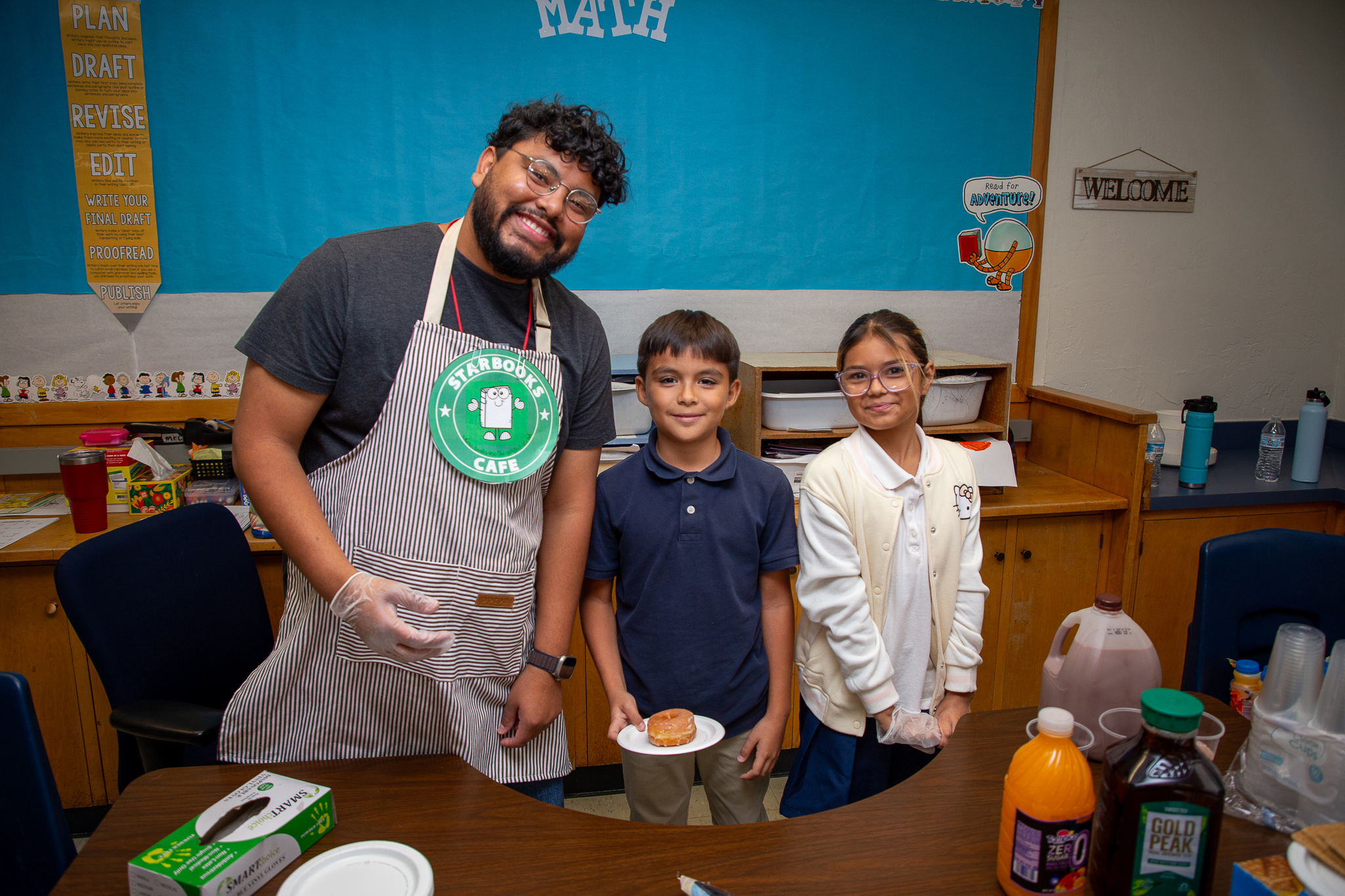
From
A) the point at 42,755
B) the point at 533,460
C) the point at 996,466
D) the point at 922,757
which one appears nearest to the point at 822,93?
the point at 996,466

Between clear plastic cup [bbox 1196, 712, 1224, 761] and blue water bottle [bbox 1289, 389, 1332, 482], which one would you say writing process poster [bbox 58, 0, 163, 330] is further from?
blue water bottle [bbox 1289, 389, 1332, 482]

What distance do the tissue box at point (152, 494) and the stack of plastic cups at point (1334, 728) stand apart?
261cm

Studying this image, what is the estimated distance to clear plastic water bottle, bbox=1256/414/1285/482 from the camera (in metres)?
2.67

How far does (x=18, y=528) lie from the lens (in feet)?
7.00

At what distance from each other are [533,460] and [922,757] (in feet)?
3.37

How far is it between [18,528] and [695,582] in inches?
79.1

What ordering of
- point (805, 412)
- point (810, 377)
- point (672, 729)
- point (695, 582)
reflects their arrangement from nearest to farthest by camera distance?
1. point (672, 729)
2. point (695, 582)
3. point (805, 412)
4. point (810, 377)

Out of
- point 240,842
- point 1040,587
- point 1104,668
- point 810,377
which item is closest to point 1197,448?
point 1040,587

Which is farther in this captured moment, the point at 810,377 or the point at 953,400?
the point at 810,377

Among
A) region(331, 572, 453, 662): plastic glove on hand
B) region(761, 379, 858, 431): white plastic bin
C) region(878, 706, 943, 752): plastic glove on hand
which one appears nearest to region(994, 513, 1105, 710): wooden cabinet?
region(761, 379, 858, 431): white plastic bin

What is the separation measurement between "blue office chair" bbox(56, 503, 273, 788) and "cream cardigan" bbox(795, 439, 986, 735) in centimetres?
112

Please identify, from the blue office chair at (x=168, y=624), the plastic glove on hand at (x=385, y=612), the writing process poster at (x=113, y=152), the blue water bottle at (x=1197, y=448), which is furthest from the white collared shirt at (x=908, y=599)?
the writing process poster at (x=113, y=152)

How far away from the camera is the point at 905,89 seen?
2729 mm

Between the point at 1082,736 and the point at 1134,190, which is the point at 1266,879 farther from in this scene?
the point at 1134,190
